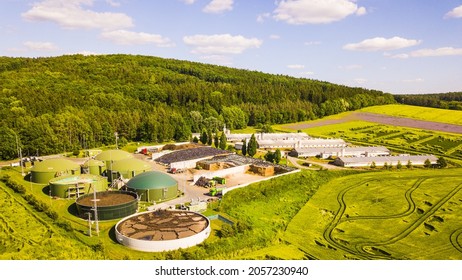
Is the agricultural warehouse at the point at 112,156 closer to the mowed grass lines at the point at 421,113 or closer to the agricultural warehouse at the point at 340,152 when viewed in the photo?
the agricultural warehouse at the point at 340,152

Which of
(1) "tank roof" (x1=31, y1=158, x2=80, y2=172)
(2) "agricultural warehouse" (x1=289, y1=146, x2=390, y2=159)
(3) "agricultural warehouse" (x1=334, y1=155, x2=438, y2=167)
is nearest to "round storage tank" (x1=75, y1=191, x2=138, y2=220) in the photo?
(1) "tank roof" (x1=31, y1=158, x2=80, y2=172)

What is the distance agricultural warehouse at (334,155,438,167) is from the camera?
63.1m

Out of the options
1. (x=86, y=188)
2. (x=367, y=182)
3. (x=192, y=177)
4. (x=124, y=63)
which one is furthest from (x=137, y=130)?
(x=124, y=63)

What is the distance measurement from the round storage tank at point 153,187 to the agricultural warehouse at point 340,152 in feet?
104

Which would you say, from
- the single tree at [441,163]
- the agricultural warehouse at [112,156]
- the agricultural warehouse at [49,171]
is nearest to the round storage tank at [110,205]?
the agricultural warehouse at [49,171]

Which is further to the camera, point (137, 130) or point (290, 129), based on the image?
point (290, 129)

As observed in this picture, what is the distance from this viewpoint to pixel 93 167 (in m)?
53.7

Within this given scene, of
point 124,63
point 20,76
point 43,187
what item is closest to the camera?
point 43,187

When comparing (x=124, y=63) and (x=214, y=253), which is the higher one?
(x=124, y=63)

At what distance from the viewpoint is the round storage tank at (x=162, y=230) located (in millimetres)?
30703

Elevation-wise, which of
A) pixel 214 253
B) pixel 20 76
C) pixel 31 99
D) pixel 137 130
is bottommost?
pixel 214 253

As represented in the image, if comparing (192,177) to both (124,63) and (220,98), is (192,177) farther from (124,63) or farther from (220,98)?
(124,63)

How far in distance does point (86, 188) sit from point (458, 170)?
55.4 metres

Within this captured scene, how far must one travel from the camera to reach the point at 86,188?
45.1 meters
